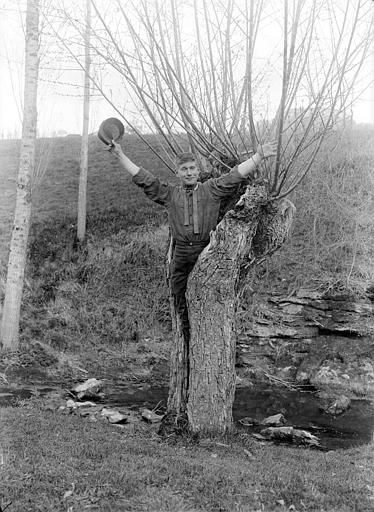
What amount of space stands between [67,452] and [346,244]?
11.6 m

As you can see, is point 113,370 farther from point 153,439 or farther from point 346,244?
point 346,244

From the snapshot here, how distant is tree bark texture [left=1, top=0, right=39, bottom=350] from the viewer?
10664mm

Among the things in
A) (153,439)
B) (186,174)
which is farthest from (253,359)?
(186,174)

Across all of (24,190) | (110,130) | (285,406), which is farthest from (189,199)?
(24,190)

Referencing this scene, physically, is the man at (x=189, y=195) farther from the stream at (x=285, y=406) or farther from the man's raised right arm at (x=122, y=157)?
the stream at (x=285, y=406)

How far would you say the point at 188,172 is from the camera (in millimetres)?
5934

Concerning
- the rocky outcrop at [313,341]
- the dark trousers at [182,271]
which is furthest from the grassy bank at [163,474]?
the rocky outcrop at [313,341]

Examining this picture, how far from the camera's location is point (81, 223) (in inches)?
703

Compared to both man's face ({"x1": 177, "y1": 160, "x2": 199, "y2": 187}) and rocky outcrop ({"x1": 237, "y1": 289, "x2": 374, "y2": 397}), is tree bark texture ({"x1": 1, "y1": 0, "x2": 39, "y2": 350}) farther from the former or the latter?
man's face ({"x1": 177, "y1": 160, "x2": 199, "y2": 187})

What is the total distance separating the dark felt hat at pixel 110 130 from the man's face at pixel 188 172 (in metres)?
0.78

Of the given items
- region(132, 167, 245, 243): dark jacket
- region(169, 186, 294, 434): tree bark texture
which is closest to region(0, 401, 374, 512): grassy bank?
region(169, 186, 294, 434): tree bark texture

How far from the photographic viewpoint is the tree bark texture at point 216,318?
239 inches

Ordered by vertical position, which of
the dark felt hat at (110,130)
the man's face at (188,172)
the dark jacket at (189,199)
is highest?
the dark felt hat at (110,130)

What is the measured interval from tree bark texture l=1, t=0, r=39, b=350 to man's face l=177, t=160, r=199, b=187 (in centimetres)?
593
